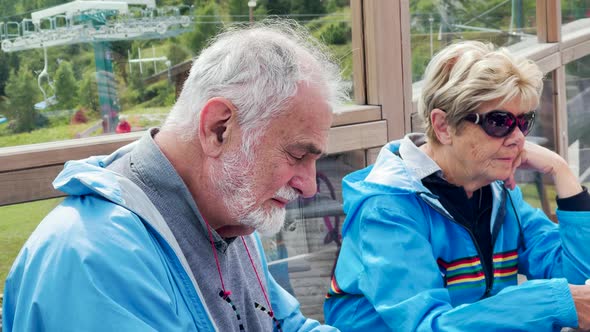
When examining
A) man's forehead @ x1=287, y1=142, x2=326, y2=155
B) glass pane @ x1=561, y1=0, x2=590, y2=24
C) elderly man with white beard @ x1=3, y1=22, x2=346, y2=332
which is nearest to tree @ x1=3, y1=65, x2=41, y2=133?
elderly man with white beard @ x1=3, y1=22, x2=346, y2=332

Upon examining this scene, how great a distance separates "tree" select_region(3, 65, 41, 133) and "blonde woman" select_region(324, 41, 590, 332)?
41.1 inches

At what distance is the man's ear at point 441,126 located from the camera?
2.79 m

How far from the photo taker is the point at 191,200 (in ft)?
6.01

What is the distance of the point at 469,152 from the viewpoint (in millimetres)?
2779

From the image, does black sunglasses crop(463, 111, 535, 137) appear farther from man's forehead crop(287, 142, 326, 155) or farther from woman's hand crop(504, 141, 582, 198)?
man's forehead crop(287, 142, 326, 155)

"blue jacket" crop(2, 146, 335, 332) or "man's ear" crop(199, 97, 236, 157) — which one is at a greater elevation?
"man's ear" crop(199, 97, 236, 157)

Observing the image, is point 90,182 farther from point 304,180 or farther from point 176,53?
point 176,53

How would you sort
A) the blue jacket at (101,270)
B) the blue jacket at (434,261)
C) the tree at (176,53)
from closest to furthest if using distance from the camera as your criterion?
the blue jacket at (101,270) < the blue jacket at (434,261) < the tree at (176,53)

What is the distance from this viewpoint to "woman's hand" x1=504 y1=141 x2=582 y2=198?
3049mm

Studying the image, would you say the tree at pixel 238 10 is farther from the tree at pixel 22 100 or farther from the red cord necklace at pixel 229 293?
the red cord necklace at pixel 229 293

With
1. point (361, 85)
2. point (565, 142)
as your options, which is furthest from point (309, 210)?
point (565, 142)

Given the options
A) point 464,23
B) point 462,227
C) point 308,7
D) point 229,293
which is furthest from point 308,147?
point 464,23

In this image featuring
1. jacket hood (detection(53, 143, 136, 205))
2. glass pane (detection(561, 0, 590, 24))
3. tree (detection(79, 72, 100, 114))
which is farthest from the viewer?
glass pane (detection(561, 0, 590, 24))

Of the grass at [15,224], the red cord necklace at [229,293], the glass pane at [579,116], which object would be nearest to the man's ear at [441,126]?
the red cord necklace at [229,293]
